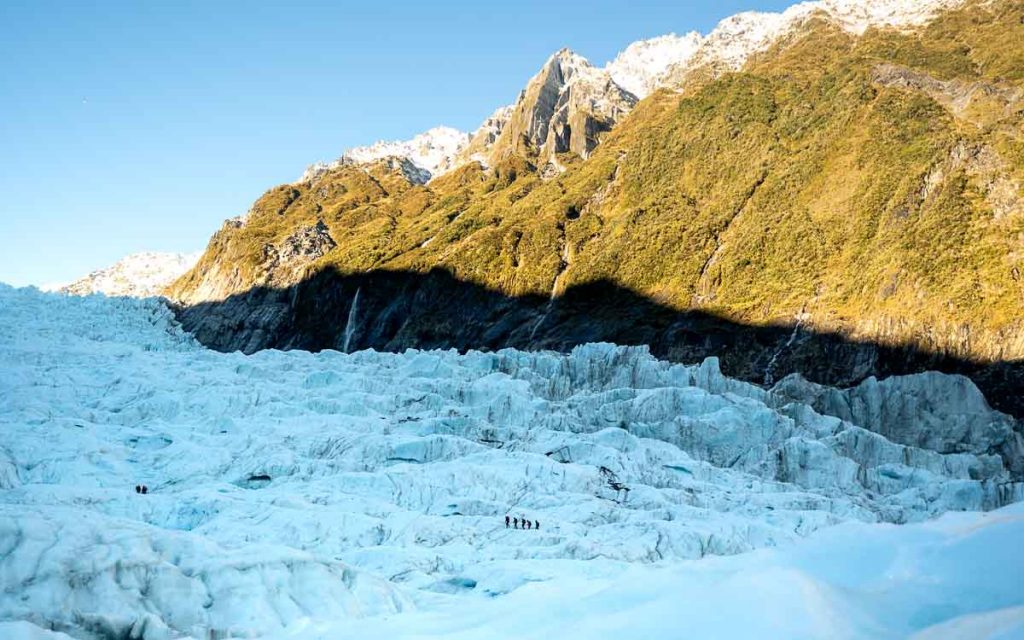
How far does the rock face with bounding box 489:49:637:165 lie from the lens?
167875 millimetres

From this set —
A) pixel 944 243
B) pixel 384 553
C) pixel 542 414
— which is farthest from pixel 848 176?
pixel 384 553

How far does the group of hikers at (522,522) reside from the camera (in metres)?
36.4

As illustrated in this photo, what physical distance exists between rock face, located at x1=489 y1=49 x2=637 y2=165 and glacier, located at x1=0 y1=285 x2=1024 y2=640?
9693 centimetres

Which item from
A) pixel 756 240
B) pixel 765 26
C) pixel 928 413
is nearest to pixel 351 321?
pixel 756 240

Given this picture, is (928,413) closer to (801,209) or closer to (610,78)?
(801,209)

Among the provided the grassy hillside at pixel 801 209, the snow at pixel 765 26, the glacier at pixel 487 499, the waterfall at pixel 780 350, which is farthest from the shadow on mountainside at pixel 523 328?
the snow at pixel 765 26

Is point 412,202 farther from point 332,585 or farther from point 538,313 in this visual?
point 332,585

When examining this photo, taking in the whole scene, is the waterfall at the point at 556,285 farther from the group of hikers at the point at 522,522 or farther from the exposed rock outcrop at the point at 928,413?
the group of hikers at the point at 522,522

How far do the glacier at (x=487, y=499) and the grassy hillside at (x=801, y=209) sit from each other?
2107 centimetres

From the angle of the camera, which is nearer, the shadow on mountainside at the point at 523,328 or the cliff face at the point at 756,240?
the shadow on mountainside at the point at 523,328

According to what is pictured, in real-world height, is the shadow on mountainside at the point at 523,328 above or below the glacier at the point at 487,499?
above

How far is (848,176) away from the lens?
9938 cm

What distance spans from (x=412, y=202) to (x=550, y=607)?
538ft

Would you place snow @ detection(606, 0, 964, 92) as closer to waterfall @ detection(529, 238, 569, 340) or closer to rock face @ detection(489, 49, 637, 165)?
rock face @ detection(489, 49, 637, 165)
